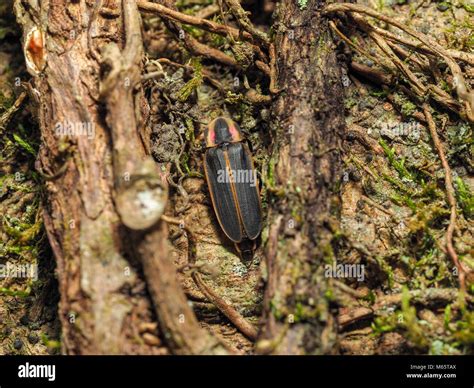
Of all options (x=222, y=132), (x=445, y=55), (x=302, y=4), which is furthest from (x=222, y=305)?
(x=445, y=55)

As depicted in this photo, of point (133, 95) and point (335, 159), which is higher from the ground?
point (133, 95)

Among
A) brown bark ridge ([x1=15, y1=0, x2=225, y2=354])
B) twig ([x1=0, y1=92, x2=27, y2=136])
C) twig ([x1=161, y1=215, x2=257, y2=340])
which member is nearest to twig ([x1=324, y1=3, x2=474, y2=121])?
brown bark ridge ([x1=15, y1=0, x2=225, y2=354])

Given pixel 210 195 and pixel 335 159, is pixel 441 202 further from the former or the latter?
pixel 210 195

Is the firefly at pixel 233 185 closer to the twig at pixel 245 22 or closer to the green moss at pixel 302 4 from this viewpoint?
the twig at pixel 245 22

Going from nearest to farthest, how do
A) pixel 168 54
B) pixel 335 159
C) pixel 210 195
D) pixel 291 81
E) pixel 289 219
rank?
pixel 289 219 → pixel 335 159 → pixel 291 81 → pixel 210 195 → pixel 168 54

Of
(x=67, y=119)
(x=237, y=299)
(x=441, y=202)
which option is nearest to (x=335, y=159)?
(x=441, y=202)

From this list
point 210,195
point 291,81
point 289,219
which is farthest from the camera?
point 210,195

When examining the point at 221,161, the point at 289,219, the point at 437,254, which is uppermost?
the point at 221,161

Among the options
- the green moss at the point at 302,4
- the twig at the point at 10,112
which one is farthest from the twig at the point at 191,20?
the twig at the point at 10,112

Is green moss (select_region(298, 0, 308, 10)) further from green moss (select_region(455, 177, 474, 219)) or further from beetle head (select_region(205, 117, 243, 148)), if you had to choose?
green moss (select_region(455, 177, 474, 219))
